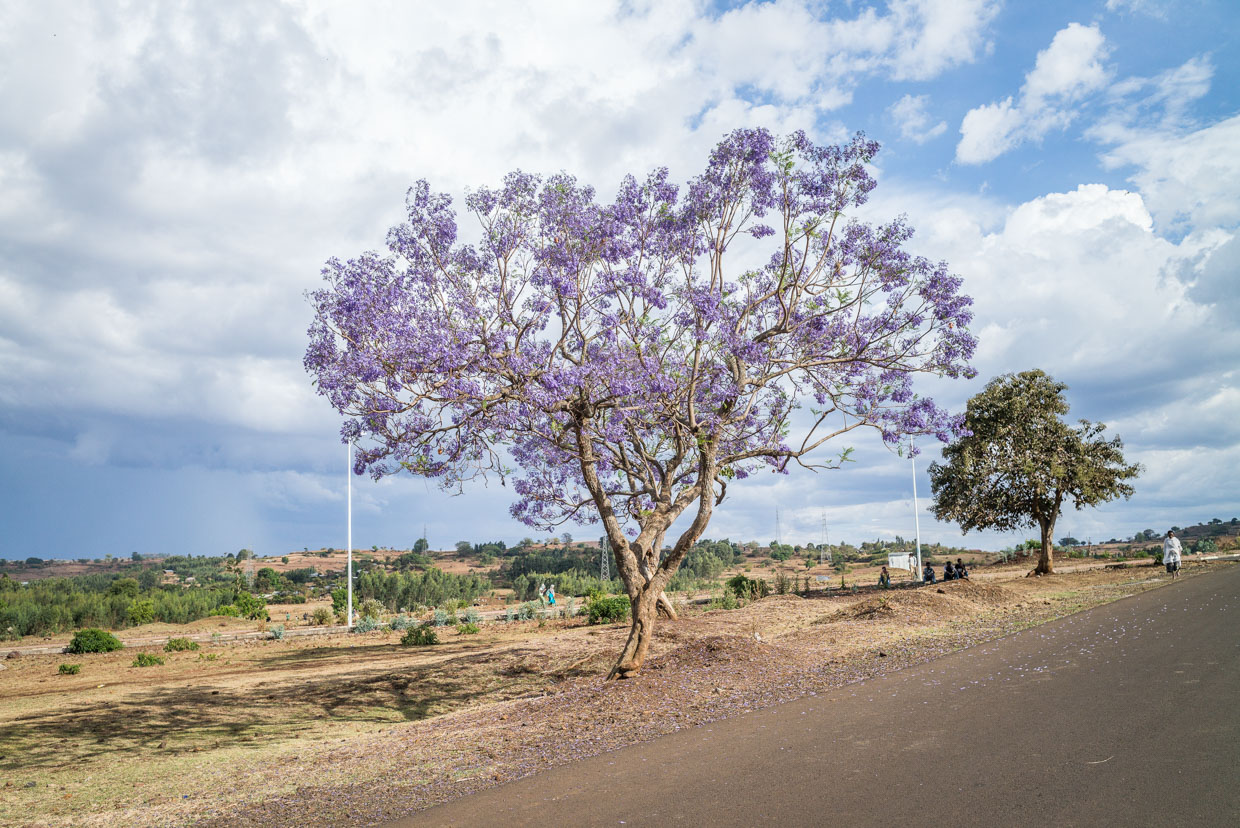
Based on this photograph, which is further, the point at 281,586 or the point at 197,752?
the point at 281,586

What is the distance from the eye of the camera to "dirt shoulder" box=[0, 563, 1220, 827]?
302 inches

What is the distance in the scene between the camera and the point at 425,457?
1248 cm

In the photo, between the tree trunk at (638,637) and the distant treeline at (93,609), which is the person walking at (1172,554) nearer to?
the tree trunk at (638,637)

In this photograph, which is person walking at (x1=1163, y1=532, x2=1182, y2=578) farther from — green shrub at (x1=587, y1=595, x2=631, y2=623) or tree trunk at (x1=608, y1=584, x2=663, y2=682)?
tree trunk at (x1=608, y1=584, x2=663, y2=682)

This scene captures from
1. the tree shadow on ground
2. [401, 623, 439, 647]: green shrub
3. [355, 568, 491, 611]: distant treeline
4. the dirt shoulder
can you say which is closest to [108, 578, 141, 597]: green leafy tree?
[355, 568, 491, 611]: distant treeline

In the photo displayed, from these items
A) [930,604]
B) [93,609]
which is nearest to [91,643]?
[93,609]

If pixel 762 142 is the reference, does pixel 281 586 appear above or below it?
below

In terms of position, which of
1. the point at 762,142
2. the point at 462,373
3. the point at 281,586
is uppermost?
Answer: the point at 762,142

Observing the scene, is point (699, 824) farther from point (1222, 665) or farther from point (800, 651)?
point (800, 651)

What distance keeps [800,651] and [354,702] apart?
27.8 feet

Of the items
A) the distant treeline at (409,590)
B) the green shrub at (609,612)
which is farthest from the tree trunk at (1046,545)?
the distant treeline at (409,590)

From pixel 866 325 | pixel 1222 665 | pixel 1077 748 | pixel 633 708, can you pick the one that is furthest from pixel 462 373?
pixel 1222 665

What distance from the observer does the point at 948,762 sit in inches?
241

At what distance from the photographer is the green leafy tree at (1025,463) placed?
107 feet
